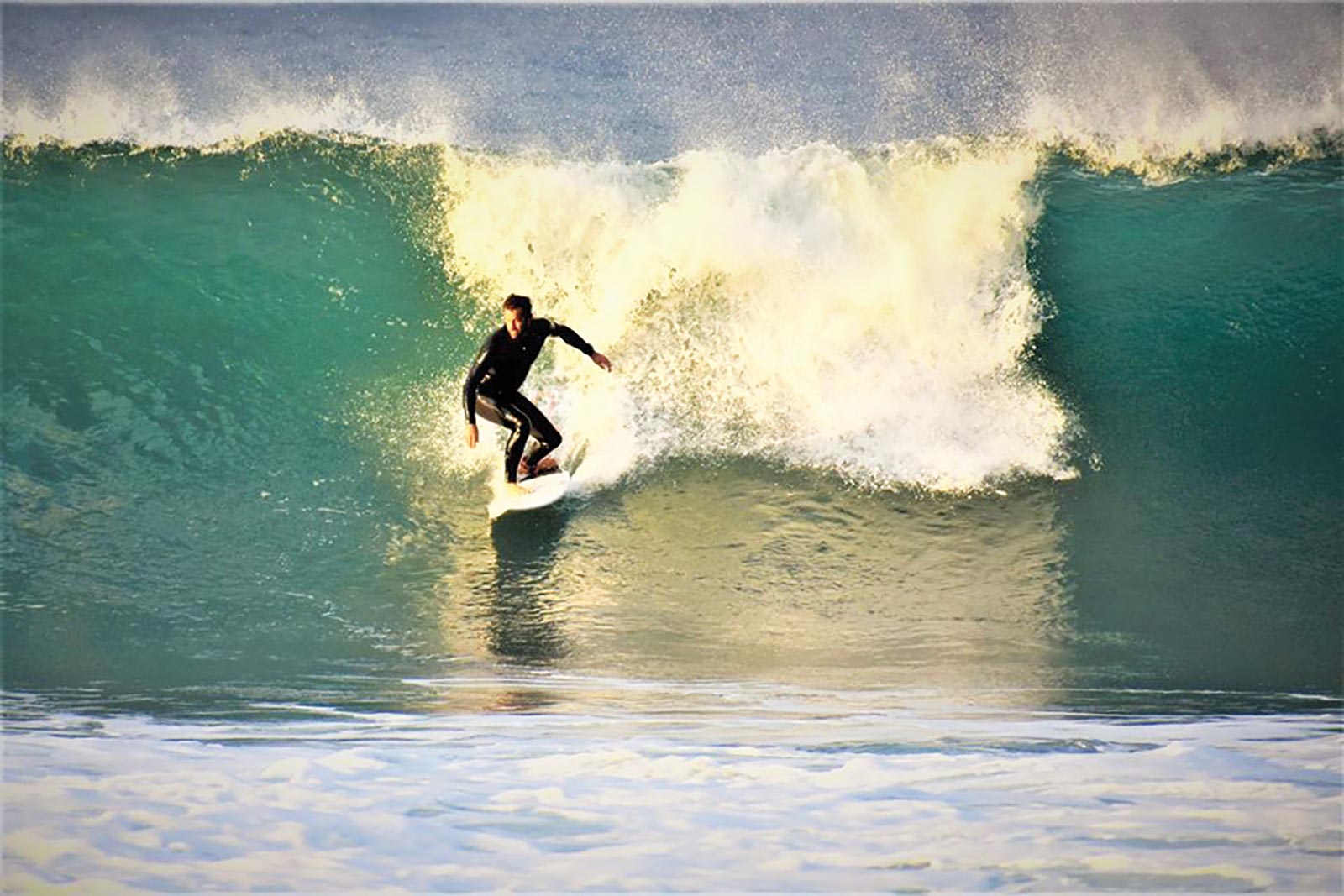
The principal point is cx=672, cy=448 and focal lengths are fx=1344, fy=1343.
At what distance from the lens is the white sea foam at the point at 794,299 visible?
4.35 meters

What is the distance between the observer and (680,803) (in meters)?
2.85

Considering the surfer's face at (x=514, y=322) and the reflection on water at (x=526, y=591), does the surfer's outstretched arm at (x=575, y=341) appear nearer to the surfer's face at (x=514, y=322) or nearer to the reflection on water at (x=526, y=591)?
the surfer's face at (x=514, y=322)

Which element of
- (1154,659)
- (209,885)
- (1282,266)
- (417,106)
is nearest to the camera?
(209,885)

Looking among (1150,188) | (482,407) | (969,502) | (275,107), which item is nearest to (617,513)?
(482,407)

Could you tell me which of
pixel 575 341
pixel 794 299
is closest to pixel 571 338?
pixel 575 341

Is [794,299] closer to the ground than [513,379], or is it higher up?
higher up

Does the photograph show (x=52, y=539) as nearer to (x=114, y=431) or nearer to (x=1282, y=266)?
(x=114, y=431)

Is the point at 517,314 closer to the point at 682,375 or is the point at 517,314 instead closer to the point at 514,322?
the point at 514,322

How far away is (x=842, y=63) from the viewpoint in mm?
4176

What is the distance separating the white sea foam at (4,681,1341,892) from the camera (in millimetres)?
2607

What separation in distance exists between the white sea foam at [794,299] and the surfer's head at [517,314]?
0.39 metres

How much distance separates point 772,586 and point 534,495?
0.81 meters

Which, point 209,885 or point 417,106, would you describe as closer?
point 209,885

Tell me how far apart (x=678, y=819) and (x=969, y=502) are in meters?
1.83
